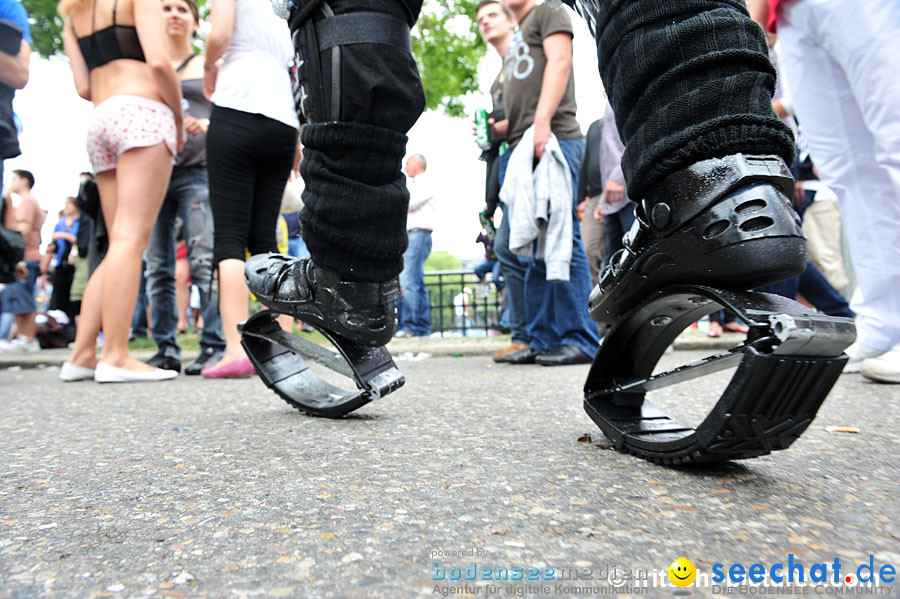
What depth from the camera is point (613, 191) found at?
15.3 feet

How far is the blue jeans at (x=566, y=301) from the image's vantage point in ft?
14.5

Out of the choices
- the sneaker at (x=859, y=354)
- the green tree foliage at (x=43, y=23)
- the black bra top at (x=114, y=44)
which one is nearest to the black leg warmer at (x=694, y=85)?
the sneaker at (x=859, y=354)

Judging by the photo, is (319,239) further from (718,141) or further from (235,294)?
(235,294)

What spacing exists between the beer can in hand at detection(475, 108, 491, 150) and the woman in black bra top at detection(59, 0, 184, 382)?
1922mm

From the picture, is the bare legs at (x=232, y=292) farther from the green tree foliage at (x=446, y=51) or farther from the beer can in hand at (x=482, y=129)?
the green tree foliage at (x=446, y=51)

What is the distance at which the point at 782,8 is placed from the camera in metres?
2.70

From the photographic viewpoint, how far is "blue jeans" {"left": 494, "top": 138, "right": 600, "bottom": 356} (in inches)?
173

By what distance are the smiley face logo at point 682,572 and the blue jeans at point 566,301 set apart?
359cm

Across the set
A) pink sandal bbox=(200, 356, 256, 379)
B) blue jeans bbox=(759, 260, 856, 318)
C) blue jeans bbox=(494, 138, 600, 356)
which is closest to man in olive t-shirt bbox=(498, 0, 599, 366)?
blue jeans bbox=(494, 138, 600, 356)

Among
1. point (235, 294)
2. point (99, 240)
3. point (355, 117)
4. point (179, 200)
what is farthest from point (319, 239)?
point (99, 240)

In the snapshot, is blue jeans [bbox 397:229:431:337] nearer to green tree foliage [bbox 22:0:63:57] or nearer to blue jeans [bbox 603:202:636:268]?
blue jeans [bbox 603:202:636:268]

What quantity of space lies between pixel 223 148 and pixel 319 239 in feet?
6.94

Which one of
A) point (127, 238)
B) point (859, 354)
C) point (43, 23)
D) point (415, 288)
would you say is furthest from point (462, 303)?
point (43, 23)

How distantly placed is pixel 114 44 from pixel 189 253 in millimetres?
1438
